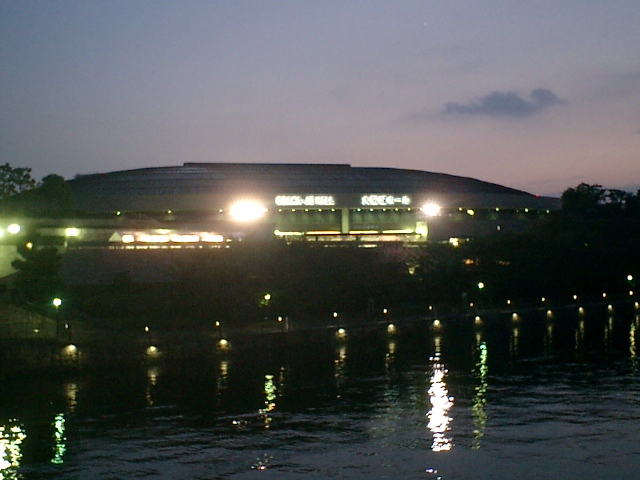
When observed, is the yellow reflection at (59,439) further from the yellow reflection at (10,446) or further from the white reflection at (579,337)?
the white reflection at (579,337)

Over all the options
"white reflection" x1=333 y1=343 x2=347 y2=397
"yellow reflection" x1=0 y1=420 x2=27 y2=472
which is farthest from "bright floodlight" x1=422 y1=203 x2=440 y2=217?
"yellow reflection" x1=0 y1=420 x2=27 y2=472

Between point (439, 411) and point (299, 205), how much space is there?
55.6m

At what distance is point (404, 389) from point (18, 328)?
1779 cm

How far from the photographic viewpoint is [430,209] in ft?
253

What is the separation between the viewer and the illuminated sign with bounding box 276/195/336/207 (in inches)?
2995

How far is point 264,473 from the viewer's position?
15.5 metres

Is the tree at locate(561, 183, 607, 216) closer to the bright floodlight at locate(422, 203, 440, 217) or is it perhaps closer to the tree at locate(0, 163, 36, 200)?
the bright floodlight at locate(422, 203, 440, 217)

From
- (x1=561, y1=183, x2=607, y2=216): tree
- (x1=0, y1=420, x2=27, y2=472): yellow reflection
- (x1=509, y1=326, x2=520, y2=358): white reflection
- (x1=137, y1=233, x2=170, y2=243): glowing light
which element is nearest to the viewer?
(x1=0, y1=420, x2=27, y2=472): yellow reflection

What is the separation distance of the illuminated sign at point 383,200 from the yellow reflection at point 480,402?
44112mm

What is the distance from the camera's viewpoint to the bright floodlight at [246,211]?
244 feet

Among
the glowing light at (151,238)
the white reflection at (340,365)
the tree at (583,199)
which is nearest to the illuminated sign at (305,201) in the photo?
the glowing light at (151,238)

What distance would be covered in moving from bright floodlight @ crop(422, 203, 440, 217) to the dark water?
138 ft

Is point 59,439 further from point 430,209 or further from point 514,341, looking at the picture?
point 430,209

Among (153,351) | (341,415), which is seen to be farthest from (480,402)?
(153,351)
